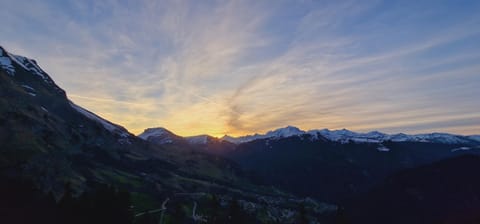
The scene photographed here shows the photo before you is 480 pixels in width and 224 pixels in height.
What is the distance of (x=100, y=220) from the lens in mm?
65938

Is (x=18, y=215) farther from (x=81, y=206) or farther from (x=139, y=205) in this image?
(x=139, y=205)

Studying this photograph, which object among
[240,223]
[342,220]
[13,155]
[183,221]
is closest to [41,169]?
[13,155]

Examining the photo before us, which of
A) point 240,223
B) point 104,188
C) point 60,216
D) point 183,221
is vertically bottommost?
point 183,221

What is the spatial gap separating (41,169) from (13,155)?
32.3m

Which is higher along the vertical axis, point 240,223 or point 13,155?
point 13,155

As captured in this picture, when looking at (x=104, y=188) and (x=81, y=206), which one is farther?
(x=104, y=188)

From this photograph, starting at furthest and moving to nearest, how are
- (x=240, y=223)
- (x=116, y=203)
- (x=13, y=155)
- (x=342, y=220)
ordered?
(x=13, y=155) → (x=240, y=223) → (x=342, y=220) → (x=116, y=203)

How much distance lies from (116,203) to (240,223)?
1461 inches

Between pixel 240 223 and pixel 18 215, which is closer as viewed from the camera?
pixel 18 215

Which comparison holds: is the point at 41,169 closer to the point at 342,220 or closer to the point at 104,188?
the point at 104,188

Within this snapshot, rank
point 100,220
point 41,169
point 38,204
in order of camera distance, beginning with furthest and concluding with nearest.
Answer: point 41,169 → point 100,220 → point 38,204

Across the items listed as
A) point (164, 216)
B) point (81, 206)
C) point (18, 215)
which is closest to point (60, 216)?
point (81, 206)

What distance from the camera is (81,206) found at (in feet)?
218

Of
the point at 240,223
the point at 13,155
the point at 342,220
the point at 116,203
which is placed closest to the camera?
the point at 116,203
